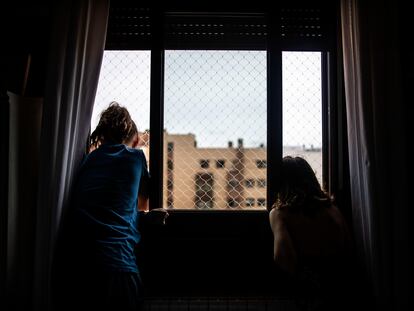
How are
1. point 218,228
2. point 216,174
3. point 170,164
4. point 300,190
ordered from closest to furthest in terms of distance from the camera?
point 300,190
point 218,228
point 170,164
point 216,174

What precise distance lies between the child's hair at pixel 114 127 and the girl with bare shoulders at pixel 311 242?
0.84m

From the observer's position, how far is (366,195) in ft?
5.24

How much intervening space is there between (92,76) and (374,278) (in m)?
1.76

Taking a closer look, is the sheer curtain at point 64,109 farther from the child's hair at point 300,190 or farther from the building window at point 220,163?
the child's hair at point 300,190

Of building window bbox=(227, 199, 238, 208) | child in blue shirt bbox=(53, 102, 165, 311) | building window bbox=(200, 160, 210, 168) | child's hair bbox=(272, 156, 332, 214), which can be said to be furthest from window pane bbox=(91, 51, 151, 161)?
child's hair bbox=(272, 156, 332, 214)

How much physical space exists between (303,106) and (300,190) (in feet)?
2.09

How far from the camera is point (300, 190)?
1529 mm

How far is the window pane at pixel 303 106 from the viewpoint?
1.92m

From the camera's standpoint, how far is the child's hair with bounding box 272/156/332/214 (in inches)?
59.1

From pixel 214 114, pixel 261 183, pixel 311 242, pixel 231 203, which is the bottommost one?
pixel 311 242

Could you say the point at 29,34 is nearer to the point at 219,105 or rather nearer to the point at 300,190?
the point at 219,105

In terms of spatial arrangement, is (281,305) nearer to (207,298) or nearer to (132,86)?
(207,298)

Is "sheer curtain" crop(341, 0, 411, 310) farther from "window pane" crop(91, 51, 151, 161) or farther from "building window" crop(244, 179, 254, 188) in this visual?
"window pane" crop(91, 51, 151, 161)

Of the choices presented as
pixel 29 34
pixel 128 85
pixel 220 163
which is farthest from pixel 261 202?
pixel 29 34
